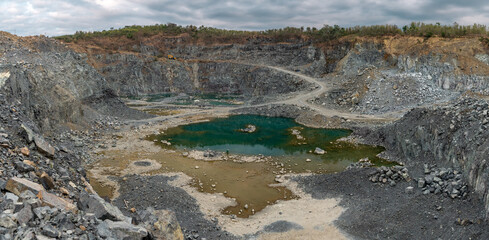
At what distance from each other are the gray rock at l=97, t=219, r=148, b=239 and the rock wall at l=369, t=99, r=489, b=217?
16.7 m

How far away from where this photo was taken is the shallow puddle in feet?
88.3

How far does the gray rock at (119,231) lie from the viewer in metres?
10.5

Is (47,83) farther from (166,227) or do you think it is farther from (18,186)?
(166,227)

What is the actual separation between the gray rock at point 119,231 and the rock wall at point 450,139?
54.9 ft

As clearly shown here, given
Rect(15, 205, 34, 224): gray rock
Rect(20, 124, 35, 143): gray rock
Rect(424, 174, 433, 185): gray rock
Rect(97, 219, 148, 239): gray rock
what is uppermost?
Rect(20, 124, 35, 143): gray rock

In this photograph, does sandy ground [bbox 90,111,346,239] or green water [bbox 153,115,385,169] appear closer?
sandy ground [bbox 90,111,346,239]

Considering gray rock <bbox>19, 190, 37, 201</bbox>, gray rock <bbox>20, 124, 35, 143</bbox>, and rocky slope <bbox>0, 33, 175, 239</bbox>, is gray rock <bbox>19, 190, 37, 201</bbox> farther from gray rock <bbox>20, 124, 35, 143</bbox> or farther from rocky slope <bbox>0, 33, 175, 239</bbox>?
gray rock <bbox>20, 124, 35, 143</bbox>

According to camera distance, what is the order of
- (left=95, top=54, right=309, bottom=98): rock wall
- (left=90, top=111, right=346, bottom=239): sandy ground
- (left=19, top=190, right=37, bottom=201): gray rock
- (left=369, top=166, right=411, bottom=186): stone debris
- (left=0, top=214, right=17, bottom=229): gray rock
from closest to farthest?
(left=0, top=214, right=17, bottom=229): gray rock < (left=19, top=190, right=37, bottom=201): gray rock < (left=90, top=111, right=346, bottom=239): sandy ground < (left=369, top=166, right=411, bottom=186): stone debris < (left=95, top=54, right=309, bottom=98): rock wall

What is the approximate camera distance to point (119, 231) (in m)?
11.1

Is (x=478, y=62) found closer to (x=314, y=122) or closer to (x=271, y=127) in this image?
(x=314, y=122)

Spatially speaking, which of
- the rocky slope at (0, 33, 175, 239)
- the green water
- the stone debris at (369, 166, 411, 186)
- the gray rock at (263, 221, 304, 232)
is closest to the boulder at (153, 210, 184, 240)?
the rocky slope at (0, 33, 175, 239)

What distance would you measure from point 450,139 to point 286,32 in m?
74.2

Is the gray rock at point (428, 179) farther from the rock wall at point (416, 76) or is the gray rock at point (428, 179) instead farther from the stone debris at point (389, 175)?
the rock wall at point (416, 76)

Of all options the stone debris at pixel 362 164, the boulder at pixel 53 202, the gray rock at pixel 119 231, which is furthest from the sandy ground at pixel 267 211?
the boulder at pixel 53 202
